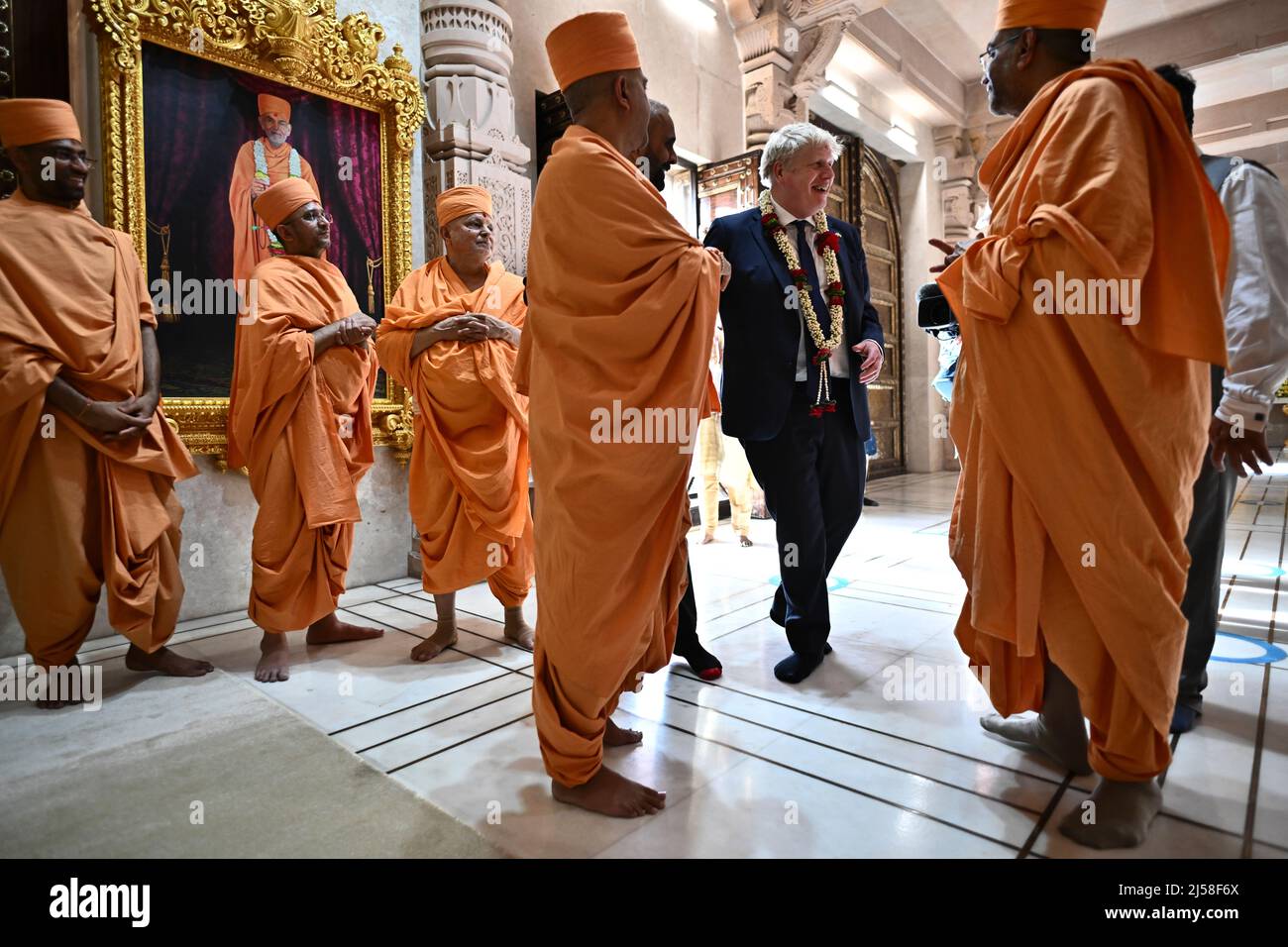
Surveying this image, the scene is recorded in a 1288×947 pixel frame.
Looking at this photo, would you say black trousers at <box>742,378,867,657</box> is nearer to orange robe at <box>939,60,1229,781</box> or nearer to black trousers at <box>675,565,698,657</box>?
black trousers at <box>675,565,698,657</box>

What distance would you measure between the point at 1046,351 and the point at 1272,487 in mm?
8546

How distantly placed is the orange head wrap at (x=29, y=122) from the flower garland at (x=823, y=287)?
261 cm

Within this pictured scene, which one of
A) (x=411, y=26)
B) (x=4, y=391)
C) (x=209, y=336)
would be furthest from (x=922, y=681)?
(x=411, y=26)

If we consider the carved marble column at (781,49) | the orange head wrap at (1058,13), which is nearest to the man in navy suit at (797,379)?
the orange head wrap at (1058,13)

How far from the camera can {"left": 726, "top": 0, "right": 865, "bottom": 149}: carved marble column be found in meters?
6.82

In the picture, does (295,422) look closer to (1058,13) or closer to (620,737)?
(620,737)

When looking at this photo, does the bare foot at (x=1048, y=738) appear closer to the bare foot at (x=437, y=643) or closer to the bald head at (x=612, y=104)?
the bald head at (x=612, y=104)

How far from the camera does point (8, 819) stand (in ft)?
5.98

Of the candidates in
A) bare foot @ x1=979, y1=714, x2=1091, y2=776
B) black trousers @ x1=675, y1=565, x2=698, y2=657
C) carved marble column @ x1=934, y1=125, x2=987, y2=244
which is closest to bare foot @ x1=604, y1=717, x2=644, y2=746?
black trousers @ x1=675, y1=565, x2=698, y2=657

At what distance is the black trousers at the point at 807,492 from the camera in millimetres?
2715

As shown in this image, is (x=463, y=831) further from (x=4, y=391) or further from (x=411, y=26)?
(x=411, y=26)

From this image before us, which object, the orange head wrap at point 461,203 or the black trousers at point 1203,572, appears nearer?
the black trousers at point 1203,572

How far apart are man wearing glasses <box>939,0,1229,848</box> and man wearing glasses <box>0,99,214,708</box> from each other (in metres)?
2.88

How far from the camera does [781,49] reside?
6832mm
